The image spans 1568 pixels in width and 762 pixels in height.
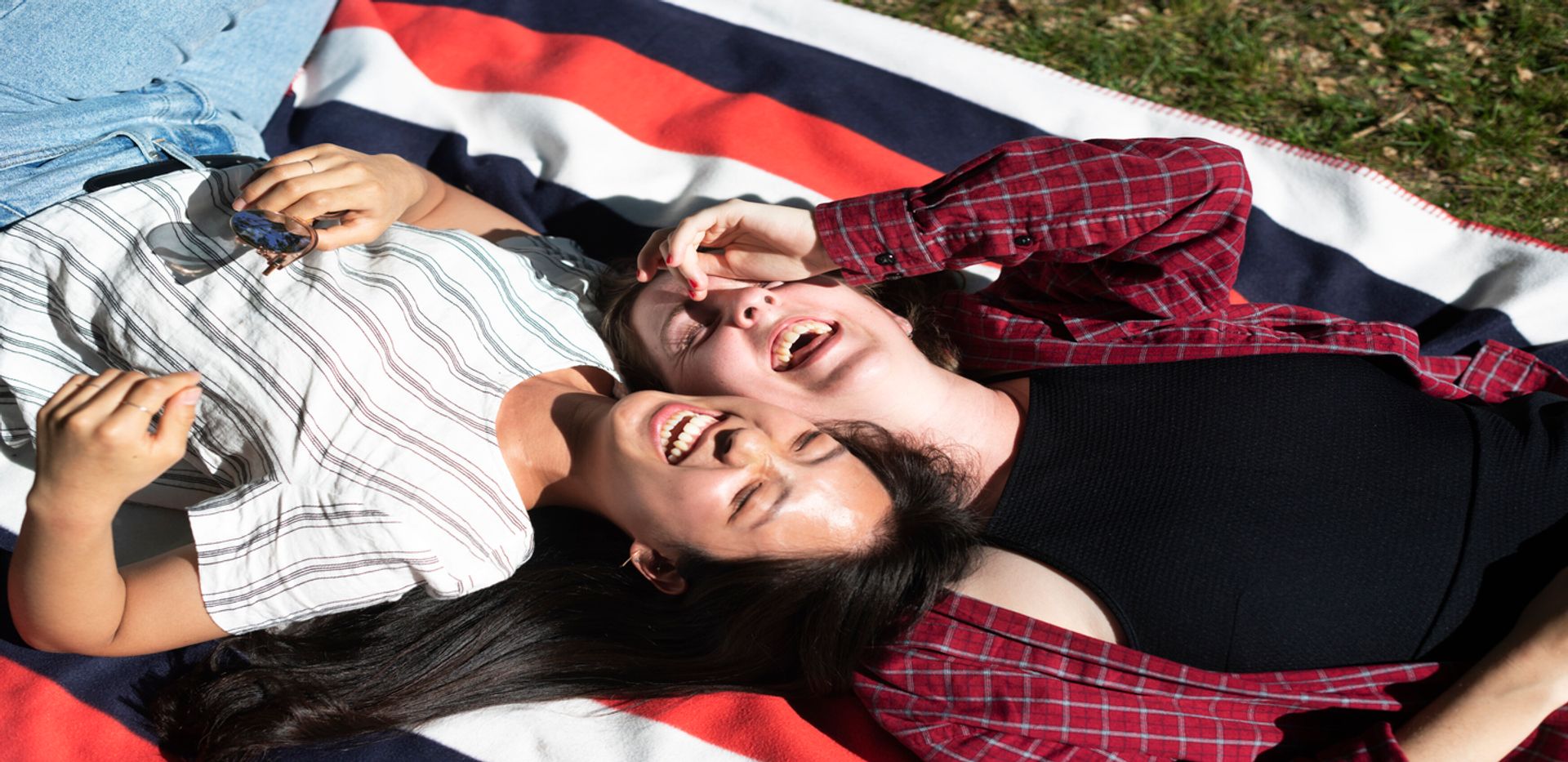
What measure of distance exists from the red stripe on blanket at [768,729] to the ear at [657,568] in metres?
0.28

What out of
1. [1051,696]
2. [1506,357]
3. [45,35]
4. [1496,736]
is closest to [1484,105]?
[1506,357]

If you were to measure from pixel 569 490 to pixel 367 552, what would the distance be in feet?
1.53

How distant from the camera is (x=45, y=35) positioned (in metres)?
2.78

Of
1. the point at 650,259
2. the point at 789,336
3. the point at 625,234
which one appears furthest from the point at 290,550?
the point at 625,234

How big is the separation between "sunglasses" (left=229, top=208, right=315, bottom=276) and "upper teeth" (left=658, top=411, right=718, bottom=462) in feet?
3.04

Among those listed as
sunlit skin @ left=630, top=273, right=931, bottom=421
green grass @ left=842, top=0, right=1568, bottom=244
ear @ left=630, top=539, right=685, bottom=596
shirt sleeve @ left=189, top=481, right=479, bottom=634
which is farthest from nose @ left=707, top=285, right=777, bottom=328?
green grass @ left=842, top=0, right=1568, bottom=244

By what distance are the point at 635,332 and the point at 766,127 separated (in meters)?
1.00

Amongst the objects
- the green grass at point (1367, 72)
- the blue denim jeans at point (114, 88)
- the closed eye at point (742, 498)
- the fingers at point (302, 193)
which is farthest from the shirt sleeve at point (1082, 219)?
the blue denim jeans at point (114, 88)

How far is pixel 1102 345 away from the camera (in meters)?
2.67

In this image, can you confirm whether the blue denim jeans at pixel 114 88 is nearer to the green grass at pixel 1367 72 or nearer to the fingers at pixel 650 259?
the fingers at pixel 650 259

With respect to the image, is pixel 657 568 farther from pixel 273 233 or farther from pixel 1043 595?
pixel 273 233

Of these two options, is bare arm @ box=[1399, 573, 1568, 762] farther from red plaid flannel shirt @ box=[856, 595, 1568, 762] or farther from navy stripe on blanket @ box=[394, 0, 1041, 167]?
navy stripe on blanket @ box=[394, 0, 1041, 167]

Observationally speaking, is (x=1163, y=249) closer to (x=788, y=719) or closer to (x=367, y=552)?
(x=788, y=719)

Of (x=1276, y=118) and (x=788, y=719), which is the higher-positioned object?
(x=1276, y=118)
